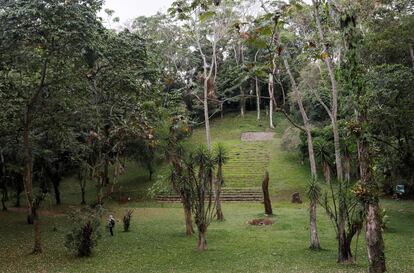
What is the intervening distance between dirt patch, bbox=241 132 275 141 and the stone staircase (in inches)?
654

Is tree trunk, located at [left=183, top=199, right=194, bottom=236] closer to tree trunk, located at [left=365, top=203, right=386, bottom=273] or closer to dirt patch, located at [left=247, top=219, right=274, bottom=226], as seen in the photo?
dirt patch, located at [left=247, top=219, right=274, bottom=226]

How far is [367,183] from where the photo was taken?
9.33 metres

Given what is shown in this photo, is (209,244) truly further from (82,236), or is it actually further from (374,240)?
(374,240)

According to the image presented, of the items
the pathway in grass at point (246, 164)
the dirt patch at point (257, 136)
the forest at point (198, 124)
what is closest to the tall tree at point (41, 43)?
the forest at point (198, 124)

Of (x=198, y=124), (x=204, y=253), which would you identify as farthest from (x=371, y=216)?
(x=198, y=124)

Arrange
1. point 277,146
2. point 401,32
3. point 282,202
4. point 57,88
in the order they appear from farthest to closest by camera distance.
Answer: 1. point 277,146
2. point 282,202
3. point 401,32
4. point 57,88

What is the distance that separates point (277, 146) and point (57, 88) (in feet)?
111

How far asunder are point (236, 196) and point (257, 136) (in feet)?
65.2

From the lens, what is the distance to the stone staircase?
3430cm

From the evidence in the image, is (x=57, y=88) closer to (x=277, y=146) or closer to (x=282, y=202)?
(x=282, y=202)

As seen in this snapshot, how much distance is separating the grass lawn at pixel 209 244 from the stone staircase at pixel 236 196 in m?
1.38

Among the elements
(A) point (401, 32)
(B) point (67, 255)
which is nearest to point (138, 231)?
(B) point (67, 255)

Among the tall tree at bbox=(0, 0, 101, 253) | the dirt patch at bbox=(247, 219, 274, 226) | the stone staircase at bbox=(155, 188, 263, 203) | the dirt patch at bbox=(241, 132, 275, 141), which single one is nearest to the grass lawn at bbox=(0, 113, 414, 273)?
the dirt patch at bbox=(247, 219, 274, 226)

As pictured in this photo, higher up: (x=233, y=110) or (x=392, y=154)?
(x=233, y=110)
